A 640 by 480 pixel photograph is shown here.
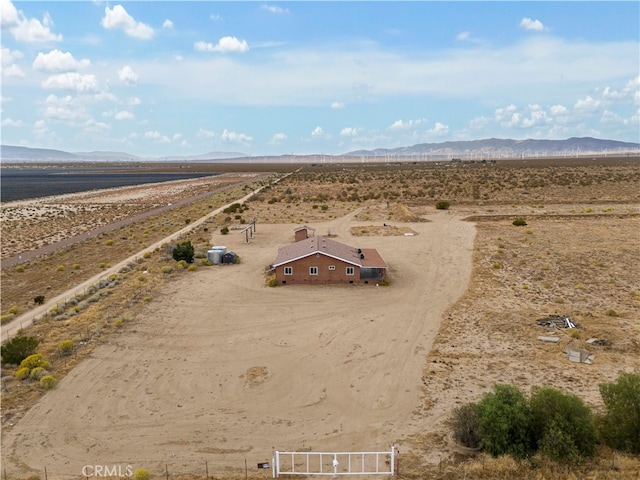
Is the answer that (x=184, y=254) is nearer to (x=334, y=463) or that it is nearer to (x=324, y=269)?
(x=324, y=269)

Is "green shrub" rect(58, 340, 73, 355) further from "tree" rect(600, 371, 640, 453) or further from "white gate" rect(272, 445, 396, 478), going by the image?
"tree" rect(600, 371, 640, 453)

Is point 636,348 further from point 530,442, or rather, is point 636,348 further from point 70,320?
point 70,320

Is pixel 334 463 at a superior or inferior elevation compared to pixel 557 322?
inferior

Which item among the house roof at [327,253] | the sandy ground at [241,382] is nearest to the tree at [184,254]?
the sandy ground at [241,382]

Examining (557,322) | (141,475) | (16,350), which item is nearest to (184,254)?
(16,350)

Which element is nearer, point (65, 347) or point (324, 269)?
point (65, 347)

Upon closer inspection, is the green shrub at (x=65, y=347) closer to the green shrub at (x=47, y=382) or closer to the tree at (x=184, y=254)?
the green shrub at (x=47, y=382)
